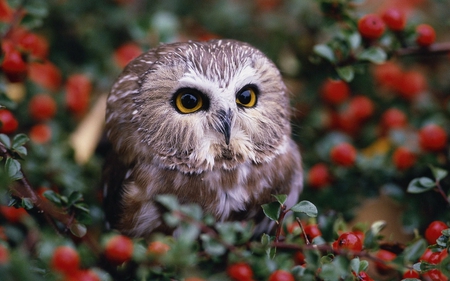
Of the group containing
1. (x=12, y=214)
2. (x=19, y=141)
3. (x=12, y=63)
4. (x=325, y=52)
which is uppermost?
(x=325, y=52)

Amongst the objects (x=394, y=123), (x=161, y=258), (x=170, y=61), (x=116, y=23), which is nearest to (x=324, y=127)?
(x=394, y=123)

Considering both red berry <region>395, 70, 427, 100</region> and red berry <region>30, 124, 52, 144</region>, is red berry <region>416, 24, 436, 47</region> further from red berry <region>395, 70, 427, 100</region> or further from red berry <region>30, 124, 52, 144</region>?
red berry <region>30, 124, 52, 144</region>

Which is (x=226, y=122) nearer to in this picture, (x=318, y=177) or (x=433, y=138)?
(x=318, y=177)

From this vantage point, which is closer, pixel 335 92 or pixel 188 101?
pixel 188 101

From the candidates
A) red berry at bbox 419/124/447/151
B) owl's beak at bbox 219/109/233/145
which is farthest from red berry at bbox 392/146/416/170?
owl's beak at bbox 219/109/233/145

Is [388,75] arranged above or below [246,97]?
below

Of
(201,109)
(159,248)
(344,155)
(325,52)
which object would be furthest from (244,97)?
(159,248)

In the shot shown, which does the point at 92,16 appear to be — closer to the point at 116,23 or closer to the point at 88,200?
the point at 116,23

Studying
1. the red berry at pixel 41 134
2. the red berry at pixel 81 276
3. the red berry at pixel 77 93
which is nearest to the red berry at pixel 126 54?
the red berry at pixel 77 93
